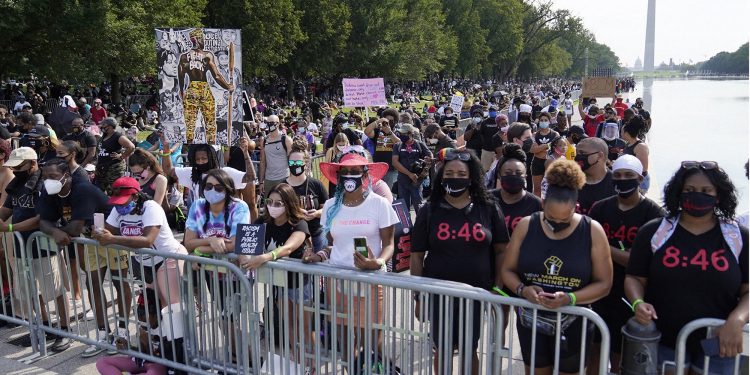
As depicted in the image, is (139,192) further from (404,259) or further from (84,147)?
(84,147)

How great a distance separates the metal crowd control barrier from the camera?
10.7 ft

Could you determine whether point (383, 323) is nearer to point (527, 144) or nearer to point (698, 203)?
point (698, 203)

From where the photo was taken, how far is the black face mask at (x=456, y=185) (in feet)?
13.7

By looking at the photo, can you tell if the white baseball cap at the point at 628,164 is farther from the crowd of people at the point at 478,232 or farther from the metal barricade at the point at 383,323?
the metal barricade at the point at 383,323

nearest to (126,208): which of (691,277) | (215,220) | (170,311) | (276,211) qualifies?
(215,220)

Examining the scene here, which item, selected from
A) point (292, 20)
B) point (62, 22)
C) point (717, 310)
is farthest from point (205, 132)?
point (292, 20)

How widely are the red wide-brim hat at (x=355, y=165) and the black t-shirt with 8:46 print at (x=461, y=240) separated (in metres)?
0.75

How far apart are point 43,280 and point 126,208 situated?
112cm

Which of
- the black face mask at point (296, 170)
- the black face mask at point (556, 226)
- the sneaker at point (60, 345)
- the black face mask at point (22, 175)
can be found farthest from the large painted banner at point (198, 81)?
the black face mask at point (556, 226)

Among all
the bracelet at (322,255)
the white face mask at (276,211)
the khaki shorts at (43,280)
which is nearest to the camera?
the bracelet at (322,255)

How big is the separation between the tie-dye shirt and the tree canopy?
23.1 m

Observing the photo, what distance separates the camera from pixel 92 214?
5383 mm

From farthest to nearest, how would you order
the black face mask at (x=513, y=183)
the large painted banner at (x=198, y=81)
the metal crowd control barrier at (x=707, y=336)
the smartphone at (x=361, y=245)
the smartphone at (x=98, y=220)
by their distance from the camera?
1. the large painted banner at (x=198, y=81)
2. the smartphone at (x=98, y=220)
3. the black face mask at (x=513, y=183)
4. the smartphone at (x=361, y=245)
5. the metal crowd control barrier at (x=707, y=336)

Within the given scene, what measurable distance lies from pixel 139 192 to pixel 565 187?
320cm
